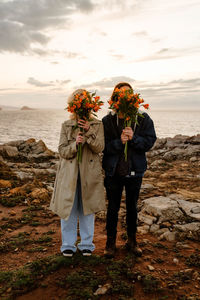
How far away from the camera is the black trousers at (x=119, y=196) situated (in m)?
4.24

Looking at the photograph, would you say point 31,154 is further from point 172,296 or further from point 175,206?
point 172,296

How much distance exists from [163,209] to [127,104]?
151 inches

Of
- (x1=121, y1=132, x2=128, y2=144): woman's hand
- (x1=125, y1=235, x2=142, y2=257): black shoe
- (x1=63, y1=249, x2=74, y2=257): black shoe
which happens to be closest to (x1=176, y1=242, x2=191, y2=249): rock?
(x1=125, y1=235, x2=142, y2=257): black shoe

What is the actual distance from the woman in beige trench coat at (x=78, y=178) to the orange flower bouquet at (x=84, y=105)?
0.10 metres

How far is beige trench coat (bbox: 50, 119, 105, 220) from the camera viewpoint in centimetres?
402

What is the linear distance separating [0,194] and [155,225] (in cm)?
550

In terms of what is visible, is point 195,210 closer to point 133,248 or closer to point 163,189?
point 163,189

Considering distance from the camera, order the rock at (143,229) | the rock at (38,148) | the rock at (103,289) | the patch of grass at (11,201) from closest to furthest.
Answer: the rock at (103,289)
the rock at (143,229)
the patch of grass at (11,201)
the rock at (38,148)

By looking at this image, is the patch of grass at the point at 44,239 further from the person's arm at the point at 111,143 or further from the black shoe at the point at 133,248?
the person's arm at the point at 111,143

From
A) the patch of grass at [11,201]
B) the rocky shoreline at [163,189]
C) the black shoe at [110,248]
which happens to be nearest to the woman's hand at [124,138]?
the black shoe at [110,248]

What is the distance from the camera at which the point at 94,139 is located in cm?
398

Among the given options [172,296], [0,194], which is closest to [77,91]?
[172,296]

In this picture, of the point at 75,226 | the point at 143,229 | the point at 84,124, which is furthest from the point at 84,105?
the point at 143,229

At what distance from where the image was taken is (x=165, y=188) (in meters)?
9.39
